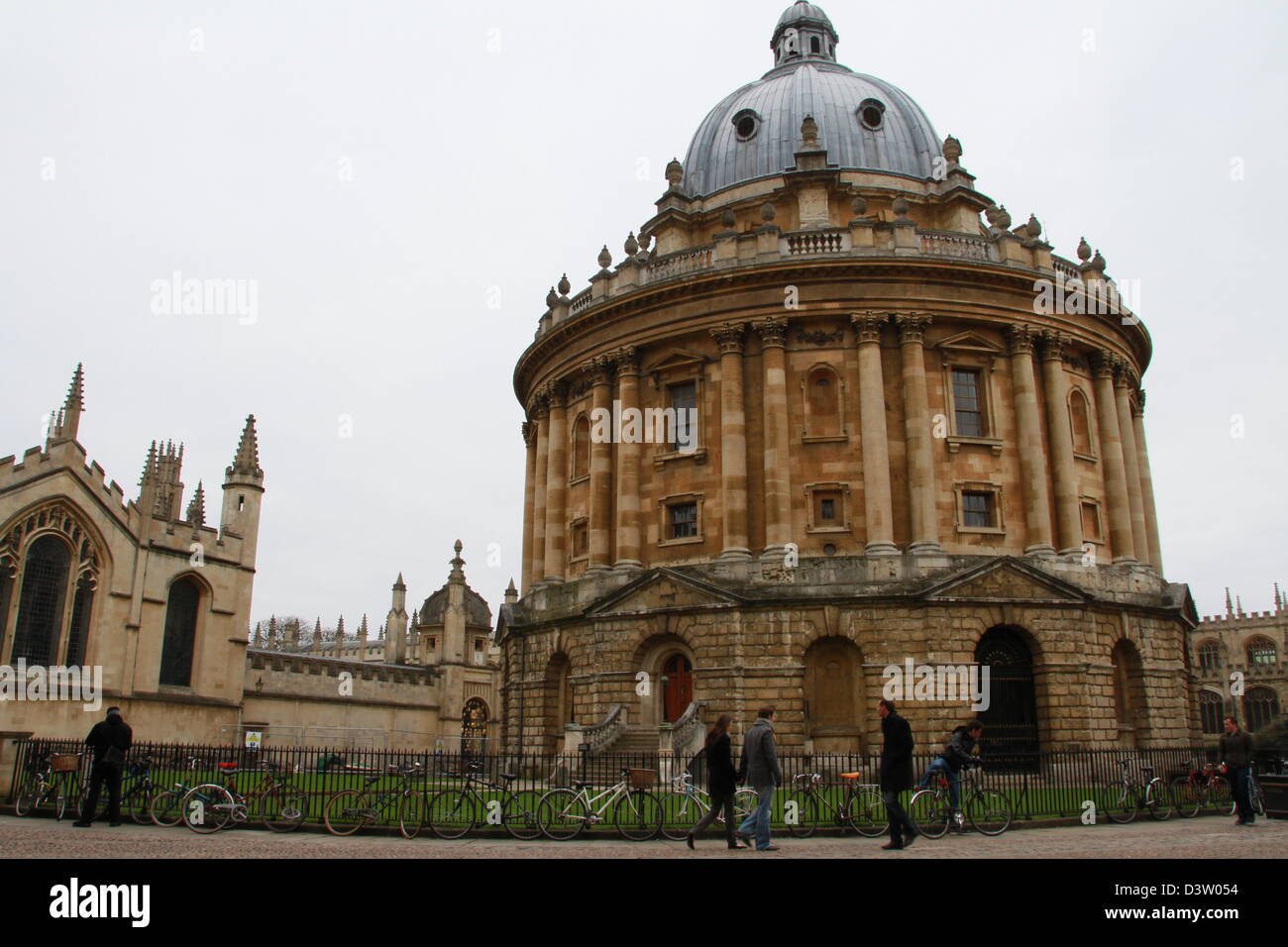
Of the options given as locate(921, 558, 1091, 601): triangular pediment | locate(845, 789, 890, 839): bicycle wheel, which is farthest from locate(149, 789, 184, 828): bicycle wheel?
locate(921, 558, 1091, 601): triangular pediment

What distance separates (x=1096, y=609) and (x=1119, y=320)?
11.3 metres

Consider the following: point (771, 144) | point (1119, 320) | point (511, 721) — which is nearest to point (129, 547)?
point (511, 721)

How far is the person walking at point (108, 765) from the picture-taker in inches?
675

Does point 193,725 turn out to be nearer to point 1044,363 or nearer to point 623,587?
point 623,587

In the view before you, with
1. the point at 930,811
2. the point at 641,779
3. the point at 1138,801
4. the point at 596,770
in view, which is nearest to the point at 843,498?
the point at 596,770

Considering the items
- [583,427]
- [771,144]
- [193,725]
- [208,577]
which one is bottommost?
[193,725]

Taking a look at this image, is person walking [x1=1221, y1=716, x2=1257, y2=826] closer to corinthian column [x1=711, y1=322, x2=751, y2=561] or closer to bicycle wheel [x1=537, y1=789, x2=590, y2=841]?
bicycle wheel [x1=537, y1=789, x2=590, y2=841]

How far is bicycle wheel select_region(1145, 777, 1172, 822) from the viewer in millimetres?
19734

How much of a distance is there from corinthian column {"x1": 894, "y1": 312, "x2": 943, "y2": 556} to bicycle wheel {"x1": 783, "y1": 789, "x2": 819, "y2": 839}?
13.6m

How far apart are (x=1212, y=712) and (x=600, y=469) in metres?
66.9

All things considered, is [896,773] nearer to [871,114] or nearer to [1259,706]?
[871,114]

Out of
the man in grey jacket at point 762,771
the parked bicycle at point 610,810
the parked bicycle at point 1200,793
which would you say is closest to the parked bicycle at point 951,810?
the man in grey jacket at point 762,771

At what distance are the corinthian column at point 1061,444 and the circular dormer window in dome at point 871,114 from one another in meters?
13.2

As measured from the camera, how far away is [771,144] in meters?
42.0
